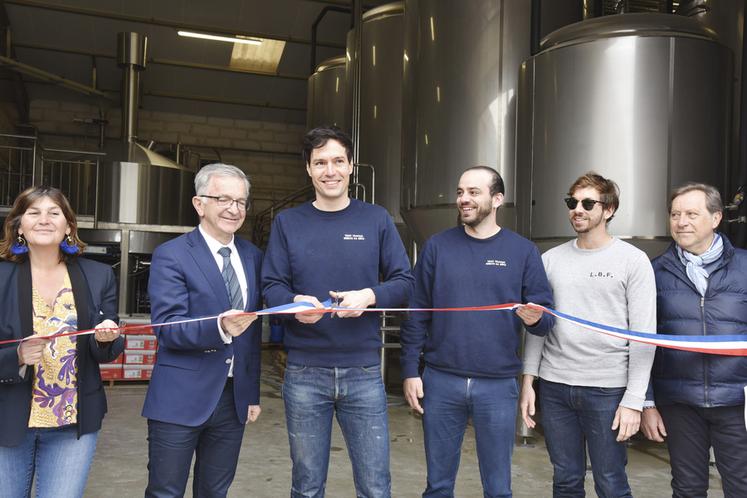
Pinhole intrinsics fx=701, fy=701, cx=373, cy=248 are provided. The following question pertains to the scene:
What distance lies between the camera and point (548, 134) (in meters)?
4.80

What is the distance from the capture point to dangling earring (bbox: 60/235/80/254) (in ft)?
7.25

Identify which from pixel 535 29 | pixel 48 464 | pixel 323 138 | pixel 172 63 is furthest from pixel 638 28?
pixel 172 63

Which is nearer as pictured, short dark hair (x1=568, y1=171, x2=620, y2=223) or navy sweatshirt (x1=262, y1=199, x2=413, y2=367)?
navy sweatshirt (x1=262, y1=199, x2=413, y2=367)

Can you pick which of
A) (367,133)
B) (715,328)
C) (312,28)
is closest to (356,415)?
(715,328)

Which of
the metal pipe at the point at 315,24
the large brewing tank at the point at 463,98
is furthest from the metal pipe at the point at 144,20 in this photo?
the large brewing tank at the point at 463,98

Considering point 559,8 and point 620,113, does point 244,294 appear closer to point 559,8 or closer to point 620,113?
point 620,113

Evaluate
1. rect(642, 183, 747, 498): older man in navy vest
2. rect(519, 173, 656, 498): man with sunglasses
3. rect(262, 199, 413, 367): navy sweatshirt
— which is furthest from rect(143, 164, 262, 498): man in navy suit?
rect(642, 183, 747, 498): older man in navy vest

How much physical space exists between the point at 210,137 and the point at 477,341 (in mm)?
12392

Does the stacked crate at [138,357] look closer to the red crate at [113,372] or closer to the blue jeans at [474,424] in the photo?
the red crate at [113,372]

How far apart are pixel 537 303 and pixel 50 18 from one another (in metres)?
10.4

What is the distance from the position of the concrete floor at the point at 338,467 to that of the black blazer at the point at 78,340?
6.28 feet

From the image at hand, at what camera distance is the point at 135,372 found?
7.74m

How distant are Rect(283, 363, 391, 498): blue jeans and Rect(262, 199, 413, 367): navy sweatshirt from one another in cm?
5

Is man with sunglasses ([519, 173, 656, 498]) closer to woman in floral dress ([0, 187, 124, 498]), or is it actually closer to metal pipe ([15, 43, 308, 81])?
woman in floral dress ([0, 187, 124, 498])
